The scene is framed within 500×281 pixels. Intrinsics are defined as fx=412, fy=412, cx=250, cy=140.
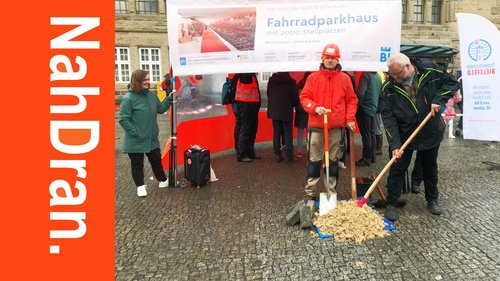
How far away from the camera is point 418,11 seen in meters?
27.1

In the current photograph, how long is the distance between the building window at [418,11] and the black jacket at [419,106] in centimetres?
2521

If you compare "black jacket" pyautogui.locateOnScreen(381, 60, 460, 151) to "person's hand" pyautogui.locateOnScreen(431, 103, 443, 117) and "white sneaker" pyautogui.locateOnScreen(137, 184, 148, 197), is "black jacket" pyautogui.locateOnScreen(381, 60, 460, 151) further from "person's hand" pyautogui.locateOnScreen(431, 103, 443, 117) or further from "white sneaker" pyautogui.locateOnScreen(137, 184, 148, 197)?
"white sneaker" pyautogui.locateOnScreen(137, 184, 148, 197)

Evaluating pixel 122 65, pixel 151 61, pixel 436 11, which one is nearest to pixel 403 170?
pixel 151 61

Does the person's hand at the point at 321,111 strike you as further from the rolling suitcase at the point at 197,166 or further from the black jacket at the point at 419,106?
the rolling suitcase at the point at 197,166

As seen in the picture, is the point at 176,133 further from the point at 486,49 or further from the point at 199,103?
the point at 486,49

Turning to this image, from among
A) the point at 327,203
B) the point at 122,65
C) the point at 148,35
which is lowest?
the point at 327,203

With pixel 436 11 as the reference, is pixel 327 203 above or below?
below

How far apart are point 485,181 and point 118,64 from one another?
71.1 feet

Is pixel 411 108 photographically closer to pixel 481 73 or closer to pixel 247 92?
pixel 481 73

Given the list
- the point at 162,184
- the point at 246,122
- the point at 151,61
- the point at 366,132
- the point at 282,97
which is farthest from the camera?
the point at 151,61

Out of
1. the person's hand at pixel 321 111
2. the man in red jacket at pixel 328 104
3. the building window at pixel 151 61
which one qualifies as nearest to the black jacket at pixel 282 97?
the man in red jacket at pixel 328 104

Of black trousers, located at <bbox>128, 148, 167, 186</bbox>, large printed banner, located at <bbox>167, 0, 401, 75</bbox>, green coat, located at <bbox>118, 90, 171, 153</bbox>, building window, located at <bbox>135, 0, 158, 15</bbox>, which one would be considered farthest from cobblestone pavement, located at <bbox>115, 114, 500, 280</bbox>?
building window, located at <bbox>135, 0, 158, 15</bbox>

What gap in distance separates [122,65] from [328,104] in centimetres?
2183

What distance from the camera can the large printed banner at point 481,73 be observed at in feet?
18.3
